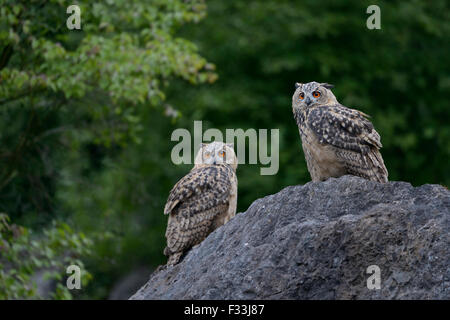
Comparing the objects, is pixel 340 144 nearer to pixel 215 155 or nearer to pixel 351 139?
pixel 351 139

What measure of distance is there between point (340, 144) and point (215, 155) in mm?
1660

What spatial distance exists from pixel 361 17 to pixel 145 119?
6809 mm

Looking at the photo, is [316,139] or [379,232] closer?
[379,232]

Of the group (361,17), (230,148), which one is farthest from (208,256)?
(361,17)

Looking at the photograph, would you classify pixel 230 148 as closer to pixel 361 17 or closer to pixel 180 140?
pixel 180 140

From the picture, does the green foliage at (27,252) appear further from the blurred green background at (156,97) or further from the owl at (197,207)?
the owl at (197,207)

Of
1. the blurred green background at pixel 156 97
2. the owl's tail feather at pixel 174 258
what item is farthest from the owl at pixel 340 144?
the blurred green background at pixel 156 97

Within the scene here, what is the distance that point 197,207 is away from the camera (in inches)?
307

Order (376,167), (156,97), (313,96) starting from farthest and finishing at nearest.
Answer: (156,97)
(313,96)
(376,167)

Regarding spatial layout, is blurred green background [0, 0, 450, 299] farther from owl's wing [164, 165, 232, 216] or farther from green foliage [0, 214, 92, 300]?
owl's wing [164, 165, 232, 216]

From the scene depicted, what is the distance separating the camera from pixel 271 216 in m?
6.40

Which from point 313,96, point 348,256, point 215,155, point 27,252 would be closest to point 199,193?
point 215,155
